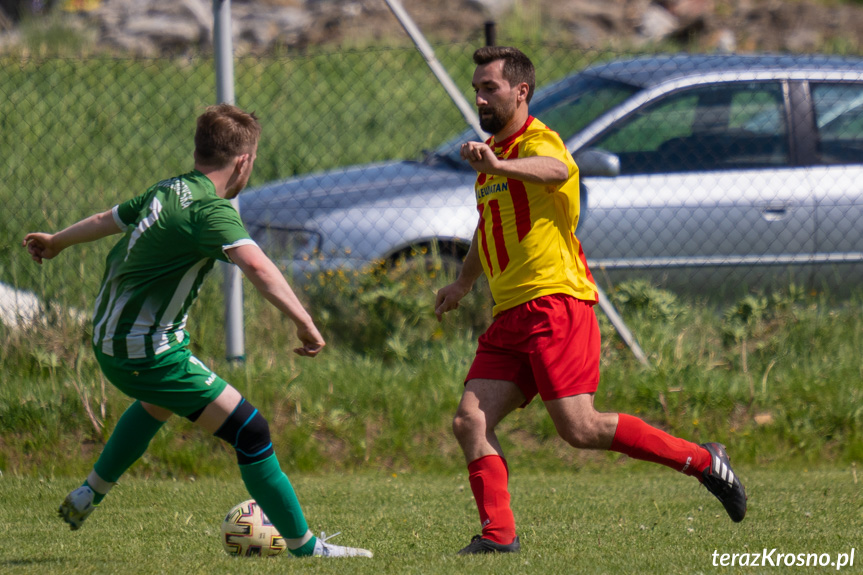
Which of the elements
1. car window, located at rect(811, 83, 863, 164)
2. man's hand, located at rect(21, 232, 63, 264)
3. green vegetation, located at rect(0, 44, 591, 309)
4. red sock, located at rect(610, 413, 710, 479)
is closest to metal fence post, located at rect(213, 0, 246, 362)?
man's hand, located at rect(21, 232, 63, 264)

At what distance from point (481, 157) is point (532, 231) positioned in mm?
440

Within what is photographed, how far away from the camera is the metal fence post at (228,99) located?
17.4 feet

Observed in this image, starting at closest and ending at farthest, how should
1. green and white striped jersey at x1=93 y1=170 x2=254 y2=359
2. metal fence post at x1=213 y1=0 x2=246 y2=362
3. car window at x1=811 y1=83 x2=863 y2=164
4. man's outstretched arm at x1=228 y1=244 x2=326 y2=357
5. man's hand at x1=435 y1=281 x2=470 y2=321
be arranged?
man's outstretched arm at x1=228 y1=244 x2=326 y2=357
green and white striped jersey at x1=93 y1=170 x2=254 y2=359
man's hand at x1=435 y1=281 x2=470 y2=321
metal fence post at x1=213 y1=0 x2=246 y2=362
car window at x1=811 y1=83 x2=863 y2=164

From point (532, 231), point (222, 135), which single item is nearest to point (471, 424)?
point (532, 231)

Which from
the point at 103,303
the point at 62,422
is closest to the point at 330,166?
the point at 62,422

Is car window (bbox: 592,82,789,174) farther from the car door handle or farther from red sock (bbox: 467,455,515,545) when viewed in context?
red sock (bbox: 467,455,515,545)

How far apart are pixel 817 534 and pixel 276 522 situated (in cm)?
211

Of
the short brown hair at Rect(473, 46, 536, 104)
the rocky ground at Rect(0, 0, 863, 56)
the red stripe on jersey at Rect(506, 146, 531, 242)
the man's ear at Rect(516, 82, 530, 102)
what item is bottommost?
the red stripe on jersey at Rect(506, 146, 531, 242)

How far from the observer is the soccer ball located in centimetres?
359

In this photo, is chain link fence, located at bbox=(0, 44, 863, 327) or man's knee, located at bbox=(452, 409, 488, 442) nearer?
man's knee, located at bbox=(452, 409, 488, 442)

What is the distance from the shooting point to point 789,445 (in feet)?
17.2

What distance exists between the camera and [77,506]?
357cm

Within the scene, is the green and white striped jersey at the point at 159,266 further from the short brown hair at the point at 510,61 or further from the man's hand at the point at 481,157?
the short brown hair at the point at 510,61

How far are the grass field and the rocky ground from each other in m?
10.5
